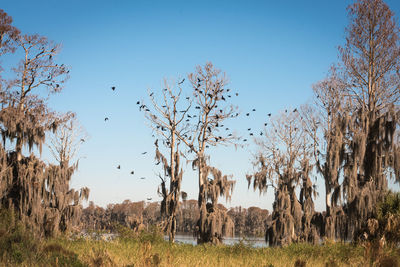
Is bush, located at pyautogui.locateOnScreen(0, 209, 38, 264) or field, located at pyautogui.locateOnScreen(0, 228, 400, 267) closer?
field, located at pyautogui.locateOnScreen(0, 228, 400, 267)

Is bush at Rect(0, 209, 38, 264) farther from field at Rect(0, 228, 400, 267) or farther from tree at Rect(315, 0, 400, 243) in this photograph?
tree at Rect(315, 0, 400, 243)

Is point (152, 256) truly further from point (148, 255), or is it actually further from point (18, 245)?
point (18, 245)

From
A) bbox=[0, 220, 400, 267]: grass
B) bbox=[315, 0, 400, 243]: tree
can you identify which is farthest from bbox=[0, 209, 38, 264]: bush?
bbox=[315, 0, 400, 243]: tree

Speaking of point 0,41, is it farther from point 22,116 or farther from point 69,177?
point 69,177

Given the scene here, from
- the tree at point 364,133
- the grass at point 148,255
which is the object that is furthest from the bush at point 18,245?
the tree at point 364,133

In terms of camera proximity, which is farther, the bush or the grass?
the bush

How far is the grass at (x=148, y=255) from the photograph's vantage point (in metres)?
9.14

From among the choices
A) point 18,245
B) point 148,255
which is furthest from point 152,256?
point 18,245

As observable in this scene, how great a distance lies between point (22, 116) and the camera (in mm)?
19156

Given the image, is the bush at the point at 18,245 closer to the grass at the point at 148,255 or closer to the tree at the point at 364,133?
the grass at the point at 148,255

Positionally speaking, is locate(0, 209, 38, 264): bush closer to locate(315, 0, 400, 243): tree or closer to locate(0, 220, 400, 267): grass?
locate(0, 220, 400, 267): grass

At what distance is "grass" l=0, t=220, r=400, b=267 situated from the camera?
914 centimetres

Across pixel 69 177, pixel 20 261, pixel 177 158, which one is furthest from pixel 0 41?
pixel 20 261

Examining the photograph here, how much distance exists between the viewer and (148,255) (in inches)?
386
